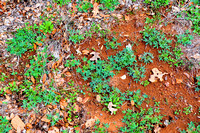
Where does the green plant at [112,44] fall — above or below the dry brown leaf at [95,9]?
below

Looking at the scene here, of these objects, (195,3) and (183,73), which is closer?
(183,73)

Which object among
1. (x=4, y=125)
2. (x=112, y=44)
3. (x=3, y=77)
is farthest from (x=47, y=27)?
(x=4, y=125)

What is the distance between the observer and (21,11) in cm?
382

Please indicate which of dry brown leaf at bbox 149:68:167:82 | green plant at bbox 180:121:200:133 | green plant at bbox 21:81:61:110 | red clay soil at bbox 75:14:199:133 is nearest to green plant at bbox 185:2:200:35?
red clay soil at bbox 75:14:199:133

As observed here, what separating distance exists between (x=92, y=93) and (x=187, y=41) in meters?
2.28

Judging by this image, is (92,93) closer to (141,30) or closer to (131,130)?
(131,130)

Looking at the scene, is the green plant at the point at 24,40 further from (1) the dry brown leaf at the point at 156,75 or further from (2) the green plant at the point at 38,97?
(1) the dry brown leaf at the point at 156,75

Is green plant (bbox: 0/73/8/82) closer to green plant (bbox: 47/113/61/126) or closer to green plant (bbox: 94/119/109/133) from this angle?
green plant (bbox: 47/113/61/126)

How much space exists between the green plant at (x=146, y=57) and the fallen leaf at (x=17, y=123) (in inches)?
100

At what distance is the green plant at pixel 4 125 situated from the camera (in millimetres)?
2682

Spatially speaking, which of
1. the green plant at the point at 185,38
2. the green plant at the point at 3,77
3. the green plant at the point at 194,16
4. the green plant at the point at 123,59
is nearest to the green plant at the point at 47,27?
the green plant at the point at 3,77

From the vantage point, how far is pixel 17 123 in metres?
2.77

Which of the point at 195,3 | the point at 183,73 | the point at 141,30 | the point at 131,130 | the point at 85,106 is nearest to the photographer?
the point at 131,130

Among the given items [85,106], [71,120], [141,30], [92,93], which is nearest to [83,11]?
[141,30]
